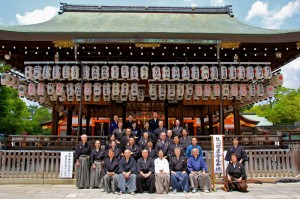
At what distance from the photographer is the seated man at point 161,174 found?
726cm

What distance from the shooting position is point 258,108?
1624 inches

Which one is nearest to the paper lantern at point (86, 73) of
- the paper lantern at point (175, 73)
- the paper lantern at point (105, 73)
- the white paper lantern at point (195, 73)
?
the paper lantern at point (105, 73)

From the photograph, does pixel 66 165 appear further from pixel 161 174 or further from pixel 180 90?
pixel 180 90

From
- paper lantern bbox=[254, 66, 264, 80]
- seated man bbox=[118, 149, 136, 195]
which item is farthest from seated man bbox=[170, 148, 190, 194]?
paper lantern bbox=[254, 66, 264, 80]

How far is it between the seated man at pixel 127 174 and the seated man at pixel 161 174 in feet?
2.06

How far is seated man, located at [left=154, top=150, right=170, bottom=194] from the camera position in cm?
726

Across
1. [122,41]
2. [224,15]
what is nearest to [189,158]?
[122,41]

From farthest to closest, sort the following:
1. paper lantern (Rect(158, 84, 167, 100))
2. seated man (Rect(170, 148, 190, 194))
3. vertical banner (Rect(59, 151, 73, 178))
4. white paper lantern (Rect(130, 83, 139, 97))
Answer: paper lantern (Rect(158, 84, 167, 100))
white paper lantern (Rect(130, 83, 139, 97))
vertical banner (Rect(59, 151, 73, 178))
seated man (Rect(170, 148, 190, 194))

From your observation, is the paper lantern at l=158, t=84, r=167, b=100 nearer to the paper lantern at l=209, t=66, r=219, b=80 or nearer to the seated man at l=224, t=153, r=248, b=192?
the paper lantern at l=209, t=66, r=219, b=80

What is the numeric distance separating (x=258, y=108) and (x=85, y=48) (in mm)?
36432

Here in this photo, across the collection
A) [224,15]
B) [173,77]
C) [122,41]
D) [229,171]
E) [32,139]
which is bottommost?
[229,171]

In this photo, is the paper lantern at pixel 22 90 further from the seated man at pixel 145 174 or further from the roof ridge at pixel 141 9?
the roof ridge at pixel 141 9

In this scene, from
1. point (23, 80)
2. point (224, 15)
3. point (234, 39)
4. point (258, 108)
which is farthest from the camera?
point (258, 108)

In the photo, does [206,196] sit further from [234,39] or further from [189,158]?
[234,39]
